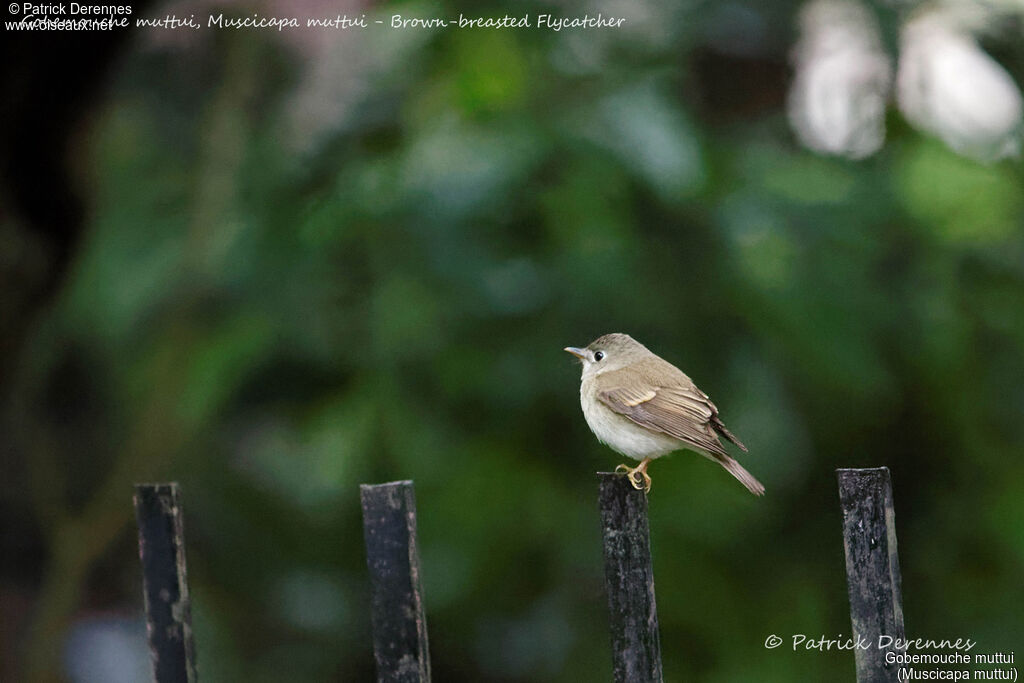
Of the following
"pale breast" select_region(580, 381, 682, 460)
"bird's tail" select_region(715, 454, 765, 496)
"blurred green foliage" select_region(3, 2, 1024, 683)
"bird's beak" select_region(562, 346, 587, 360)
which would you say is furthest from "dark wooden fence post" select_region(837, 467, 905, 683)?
"bird's beak" select_region(562, 346, 587, 360)

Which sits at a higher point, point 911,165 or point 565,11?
point 565,11

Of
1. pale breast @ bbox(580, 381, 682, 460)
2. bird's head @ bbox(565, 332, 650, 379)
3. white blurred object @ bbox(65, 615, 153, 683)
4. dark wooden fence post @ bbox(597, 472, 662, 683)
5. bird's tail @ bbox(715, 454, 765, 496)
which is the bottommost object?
white blurred object @ bbox(65, 615, 153, 683)

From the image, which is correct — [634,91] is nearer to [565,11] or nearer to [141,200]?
[565,11]

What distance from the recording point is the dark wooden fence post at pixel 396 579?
2.04 metres

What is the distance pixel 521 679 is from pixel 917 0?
2.70 m

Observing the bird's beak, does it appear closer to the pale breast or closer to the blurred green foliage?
the blurred green foliage

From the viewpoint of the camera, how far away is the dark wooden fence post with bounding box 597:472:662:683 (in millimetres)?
1992

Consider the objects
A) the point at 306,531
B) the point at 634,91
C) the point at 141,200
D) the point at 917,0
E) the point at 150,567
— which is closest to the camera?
the point at 150,567

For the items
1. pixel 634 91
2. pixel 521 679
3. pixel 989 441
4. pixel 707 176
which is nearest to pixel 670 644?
pixel 521 679

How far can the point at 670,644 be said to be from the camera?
3.64 m

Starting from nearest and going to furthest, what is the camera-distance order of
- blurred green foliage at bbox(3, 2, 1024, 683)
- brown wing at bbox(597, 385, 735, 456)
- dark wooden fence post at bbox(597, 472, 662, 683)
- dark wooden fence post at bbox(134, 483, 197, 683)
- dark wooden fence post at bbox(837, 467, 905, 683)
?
1. dark wooden fence post at bbox(837, 467, 905, 683)
2. dark wooden fence post at bbox(597, 472, 662, 683)
3. dark wooden fence post at bbox(134, 483, 197, 683)
4. brown wing at bbox(597, 385, 735, 456)
5. blurred green foliage at bbox(3, 2, 1024, 683)

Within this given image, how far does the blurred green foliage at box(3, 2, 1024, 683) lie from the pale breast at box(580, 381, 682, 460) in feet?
1.04

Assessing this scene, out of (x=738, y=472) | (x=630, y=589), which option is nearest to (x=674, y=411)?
(x=738, y=472)

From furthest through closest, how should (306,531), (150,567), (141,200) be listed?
1. (306,531)
2. (141,200)
3. (150,567)
